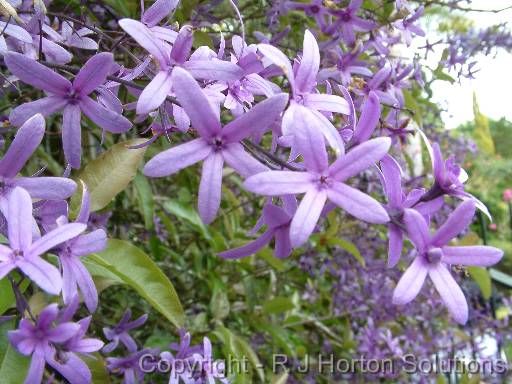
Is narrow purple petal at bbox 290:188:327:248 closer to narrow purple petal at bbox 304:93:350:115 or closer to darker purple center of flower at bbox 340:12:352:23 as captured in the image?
narrow purple petal at bbox 304:93:350:115

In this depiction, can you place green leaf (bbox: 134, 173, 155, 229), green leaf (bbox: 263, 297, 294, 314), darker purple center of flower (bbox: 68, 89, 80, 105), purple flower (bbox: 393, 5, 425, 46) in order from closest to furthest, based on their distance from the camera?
1. darker purple center of flower (bbox: 68, 89, 80, 105)
2. purple flower (bbox: 393, 5, 425, 46)
3. green leaf (bbox: 134, 173, 155, 229)
4. green leaf (bbox: 263, 297, 294, 314)

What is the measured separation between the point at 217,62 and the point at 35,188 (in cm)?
20

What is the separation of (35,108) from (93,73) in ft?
0.22

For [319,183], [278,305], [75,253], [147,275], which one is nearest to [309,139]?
[319,183]

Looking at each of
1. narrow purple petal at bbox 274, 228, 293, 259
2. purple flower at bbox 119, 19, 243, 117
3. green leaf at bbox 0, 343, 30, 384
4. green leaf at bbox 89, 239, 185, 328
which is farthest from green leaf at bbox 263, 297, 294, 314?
purple flower at bbox 119, 19, 243, 117

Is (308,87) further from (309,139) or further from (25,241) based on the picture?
(25,241)

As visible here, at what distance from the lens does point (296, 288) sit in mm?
2223

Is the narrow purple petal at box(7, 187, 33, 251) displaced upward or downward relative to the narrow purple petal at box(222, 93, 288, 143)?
downward

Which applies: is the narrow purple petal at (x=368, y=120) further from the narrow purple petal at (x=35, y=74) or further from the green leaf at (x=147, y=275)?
the green leaf at (x=147, y=275)

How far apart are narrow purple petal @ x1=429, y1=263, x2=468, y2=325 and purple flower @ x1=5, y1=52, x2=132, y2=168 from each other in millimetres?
323

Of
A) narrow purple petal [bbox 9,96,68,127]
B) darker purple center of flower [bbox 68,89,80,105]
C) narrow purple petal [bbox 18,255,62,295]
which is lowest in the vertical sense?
narrow purple petal [bbox 18,255,62,295]

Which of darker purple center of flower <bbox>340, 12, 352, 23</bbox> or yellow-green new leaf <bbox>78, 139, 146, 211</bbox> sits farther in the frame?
darker purple center of flower <bbox>340, 12, 352, 23</bbox>

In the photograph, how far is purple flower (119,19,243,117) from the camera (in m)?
0.50

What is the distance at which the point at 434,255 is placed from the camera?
0.52 meters
